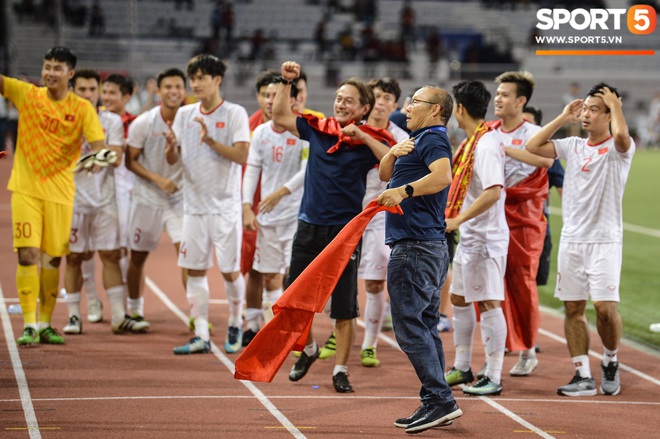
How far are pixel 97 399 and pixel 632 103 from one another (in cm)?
3696

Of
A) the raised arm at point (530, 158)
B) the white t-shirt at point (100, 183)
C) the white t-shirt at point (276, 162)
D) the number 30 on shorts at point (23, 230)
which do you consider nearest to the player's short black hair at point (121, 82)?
the white t-shirt at point (100, 183)

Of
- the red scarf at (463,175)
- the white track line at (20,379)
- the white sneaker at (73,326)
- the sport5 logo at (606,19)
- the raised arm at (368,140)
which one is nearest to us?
the white track line at (20,379)

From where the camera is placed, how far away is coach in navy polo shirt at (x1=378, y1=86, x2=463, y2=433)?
6168 millimetres

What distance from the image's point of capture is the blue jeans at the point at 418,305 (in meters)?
6.21

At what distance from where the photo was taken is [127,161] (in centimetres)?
941

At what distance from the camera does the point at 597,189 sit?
7465 mm

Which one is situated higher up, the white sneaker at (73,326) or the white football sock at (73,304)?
the white football sock at (73,304)

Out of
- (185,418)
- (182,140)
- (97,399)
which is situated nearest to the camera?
(185,418)

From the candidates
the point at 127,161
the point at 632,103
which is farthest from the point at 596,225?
the point at 632,103

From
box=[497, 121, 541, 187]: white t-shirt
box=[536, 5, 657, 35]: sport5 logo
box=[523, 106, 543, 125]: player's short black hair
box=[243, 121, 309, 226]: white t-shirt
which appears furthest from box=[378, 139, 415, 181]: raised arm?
box=[536, 5, 657, 35]: sport5 logo

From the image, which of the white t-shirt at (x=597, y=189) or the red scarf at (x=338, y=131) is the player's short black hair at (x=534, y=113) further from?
the red scarf at (x=338, y=131)

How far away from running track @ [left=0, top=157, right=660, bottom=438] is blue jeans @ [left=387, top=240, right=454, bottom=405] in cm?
34

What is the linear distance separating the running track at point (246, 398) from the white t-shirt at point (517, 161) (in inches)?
64.1

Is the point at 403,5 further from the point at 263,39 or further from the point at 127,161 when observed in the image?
the point at 127,161
